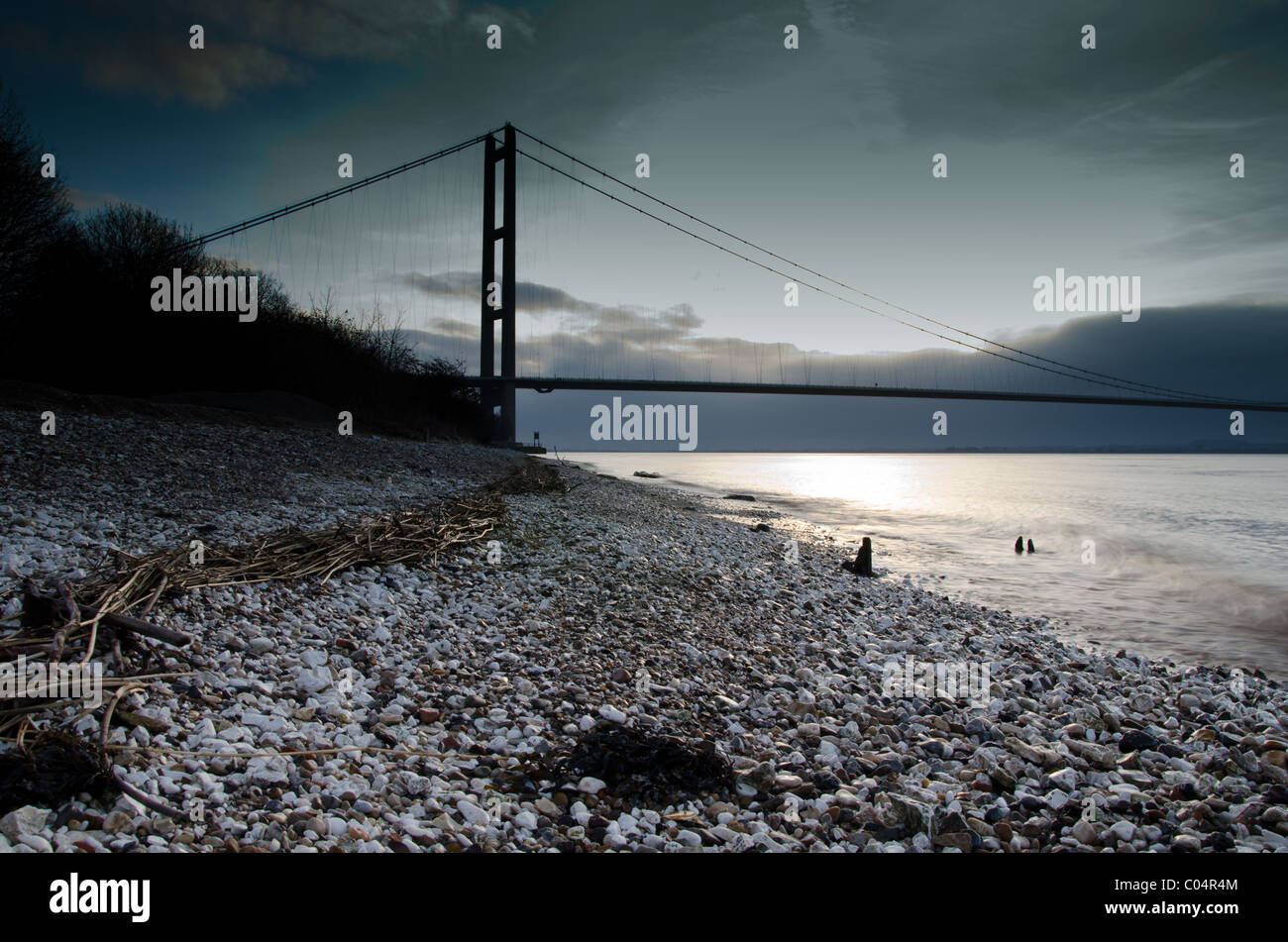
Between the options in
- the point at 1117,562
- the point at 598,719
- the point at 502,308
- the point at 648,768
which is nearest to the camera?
the point at 648,768

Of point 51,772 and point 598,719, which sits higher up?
point 51,772

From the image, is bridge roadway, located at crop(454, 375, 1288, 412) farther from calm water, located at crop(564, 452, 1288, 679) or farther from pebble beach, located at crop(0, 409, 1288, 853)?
pebble beach, located at crop(0, 409, 1288, 853)

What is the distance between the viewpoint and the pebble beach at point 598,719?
2549mm

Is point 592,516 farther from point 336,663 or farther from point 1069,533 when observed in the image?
→ point 1069,533

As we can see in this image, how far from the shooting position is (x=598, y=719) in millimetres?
3627

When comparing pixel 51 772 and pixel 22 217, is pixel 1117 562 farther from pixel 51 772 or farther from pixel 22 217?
pixel 22 217

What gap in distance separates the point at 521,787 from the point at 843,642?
12.5 ft

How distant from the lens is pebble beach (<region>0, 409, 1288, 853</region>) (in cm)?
255

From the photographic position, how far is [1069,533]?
20.8 metres

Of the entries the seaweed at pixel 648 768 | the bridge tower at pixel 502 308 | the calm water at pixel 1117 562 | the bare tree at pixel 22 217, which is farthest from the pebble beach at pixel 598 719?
the bridge tower at pixel 502 308

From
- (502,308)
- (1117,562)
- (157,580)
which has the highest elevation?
(502,308)

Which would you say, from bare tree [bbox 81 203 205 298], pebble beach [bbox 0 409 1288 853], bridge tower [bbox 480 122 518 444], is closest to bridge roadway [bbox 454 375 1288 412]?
bridge tower [bbox 480 122 518 444]

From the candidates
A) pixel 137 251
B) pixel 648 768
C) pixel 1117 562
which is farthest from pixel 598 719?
pixel 137 251
